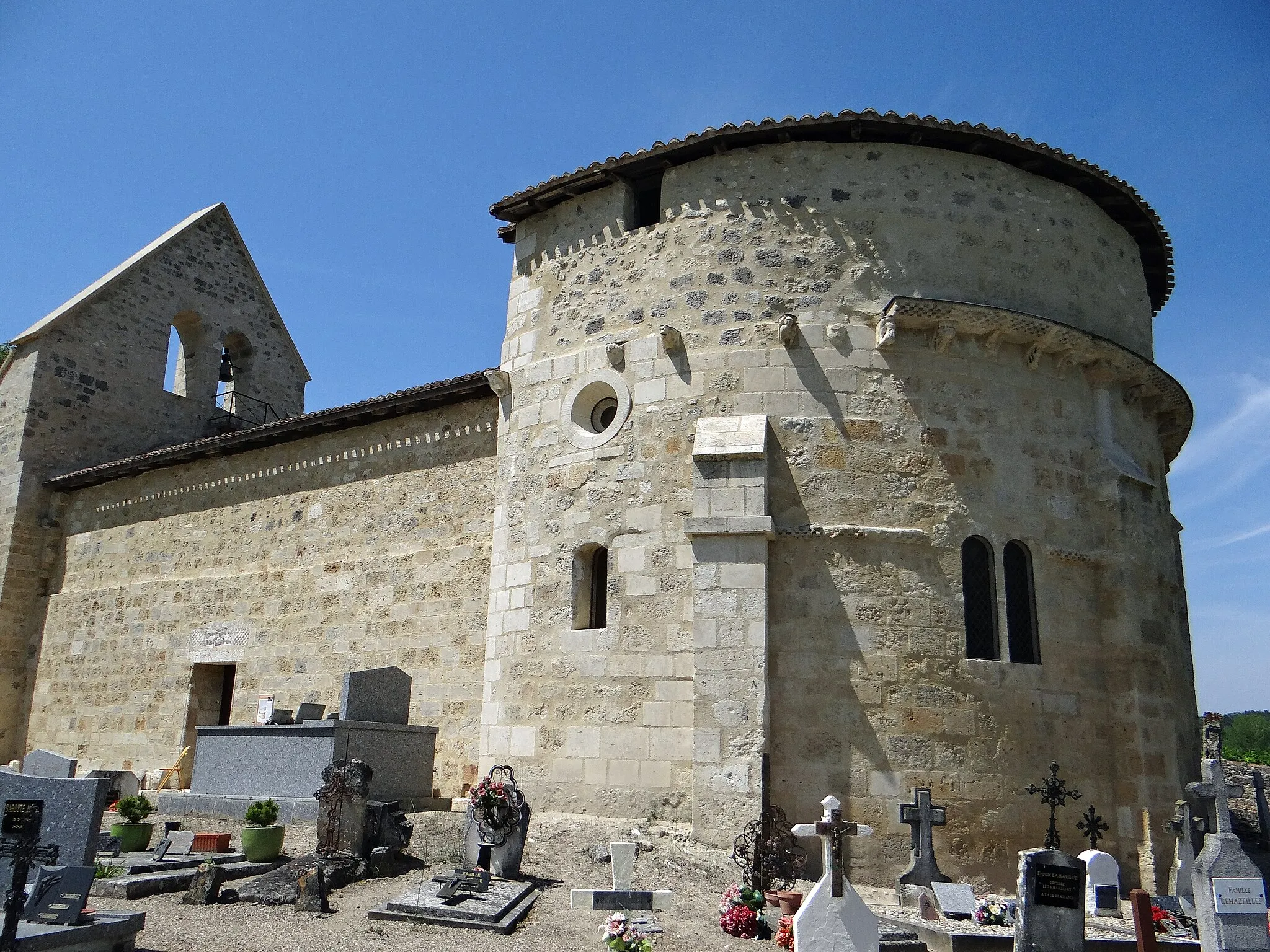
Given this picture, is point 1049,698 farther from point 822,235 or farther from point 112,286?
point 112,286

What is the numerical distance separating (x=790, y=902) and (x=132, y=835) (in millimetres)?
6379

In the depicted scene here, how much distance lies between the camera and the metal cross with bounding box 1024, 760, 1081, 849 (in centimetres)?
852

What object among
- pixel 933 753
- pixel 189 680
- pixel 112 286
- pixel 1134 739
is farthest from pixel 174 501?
pixel 1134 739

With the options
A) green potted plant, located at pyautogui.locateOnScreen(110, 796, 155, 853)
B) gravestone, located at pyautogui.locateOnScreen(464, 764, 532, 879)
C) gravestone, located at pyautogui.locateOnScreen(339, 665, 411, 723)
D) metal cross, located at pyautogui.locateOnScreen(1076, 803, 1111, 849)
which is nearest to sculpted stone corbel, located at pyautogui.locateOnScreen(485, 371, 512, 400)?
gravestone, located at pyautogui.locateOnScreen(339, 665, 411, 723)

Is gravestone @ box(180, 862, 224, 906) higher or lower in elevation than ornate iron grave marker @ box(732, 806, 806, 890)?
lower

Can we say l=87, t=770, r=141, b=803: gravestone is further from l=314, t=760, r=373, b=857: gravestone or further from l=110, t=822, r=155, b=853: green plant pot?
l=314, t=760, r=373, b=857: gravestone

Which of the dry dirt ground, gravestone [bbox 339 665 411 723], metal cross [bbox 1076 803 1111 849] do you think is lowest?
the dry dirt ground

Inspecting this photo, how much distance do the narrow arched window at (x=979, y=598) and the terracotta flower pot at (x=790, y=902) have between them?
3.49 meters

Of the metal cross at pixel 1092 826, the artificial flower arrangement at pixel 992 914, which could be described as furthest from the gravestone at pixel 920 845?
the metal cross at pixel 1092 826

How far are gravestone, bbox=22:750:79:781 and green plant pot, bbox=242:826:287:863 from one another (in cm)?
265

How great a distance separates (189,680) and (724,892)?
11017 mm

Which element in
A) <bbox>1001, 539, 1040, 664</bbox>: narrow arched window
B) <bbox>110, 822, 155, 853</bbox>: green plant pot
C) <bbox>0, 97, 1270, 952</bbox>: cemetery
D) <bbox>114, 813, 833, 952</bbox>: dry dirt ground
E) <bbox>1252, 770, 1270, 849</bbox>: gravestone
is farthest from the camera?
<bbox>1252, 770, 1270, 849</bbox>: gravestone

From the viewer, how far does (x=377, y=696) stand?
1165 cm

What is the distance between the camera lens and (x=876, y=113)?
11.3 metres
